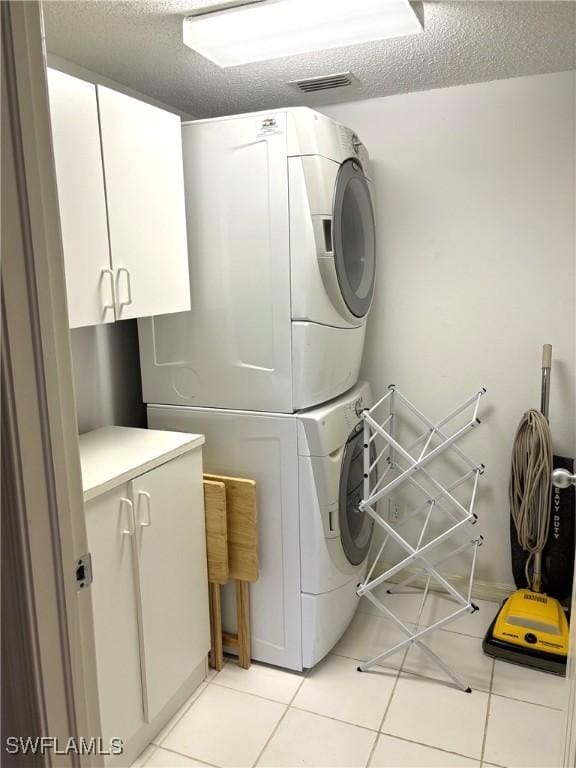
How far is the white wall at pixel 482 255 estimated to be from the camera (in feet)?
7.92

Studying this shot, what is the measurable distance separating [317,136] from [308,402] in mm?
899

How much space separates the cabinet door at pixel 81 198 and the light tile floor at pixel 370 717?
55.0 inches

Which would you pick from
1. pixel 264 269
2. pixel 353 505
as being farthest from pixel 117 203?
pixel 353 505

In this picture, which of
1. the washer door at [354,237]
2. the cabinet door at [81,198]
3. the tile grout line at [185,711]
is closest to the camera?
the cabinet door at [81,198]

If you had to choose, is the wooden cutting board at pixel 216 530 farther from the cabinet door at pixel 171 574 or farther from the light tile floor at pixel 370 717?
the light tile floor at pixel 370 717

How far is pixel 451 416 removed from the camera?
2471 mm

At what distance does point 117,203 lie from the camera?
5.79 ft

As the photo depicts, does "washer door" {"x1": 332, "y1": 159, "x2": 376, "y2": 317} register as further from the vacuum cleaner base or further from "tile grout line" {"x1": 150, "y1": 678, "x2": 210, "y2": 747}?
"tile grout line" {"x1": 150, "y1": 678, "x2": 210, "y2": 747}

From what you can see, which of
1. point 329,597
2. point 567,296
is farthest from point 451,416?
point 329,597

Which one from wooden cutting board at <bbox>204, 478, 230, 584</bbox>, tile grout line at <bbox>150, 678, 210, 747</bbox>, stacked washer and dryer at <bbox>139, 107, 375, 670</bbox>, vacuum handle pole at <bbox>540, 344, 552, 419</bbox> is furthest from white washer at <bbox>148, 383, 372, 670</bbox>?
vacuum handle pole at <bbox>540, 344, 552, 419</bbox>

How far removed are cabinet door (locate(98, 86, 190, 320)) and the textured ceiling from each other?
22 cm

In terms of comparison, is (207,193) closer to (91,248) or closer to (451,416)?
(91,248)

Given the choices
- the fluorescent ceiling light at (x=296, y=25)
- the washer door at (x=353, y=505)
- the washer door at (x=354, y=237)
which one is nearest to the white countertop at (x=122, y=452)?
the washer door at (x=353, y=505)

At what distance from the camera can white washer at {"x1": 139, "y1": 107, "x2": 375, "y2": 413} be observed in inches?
78.4
